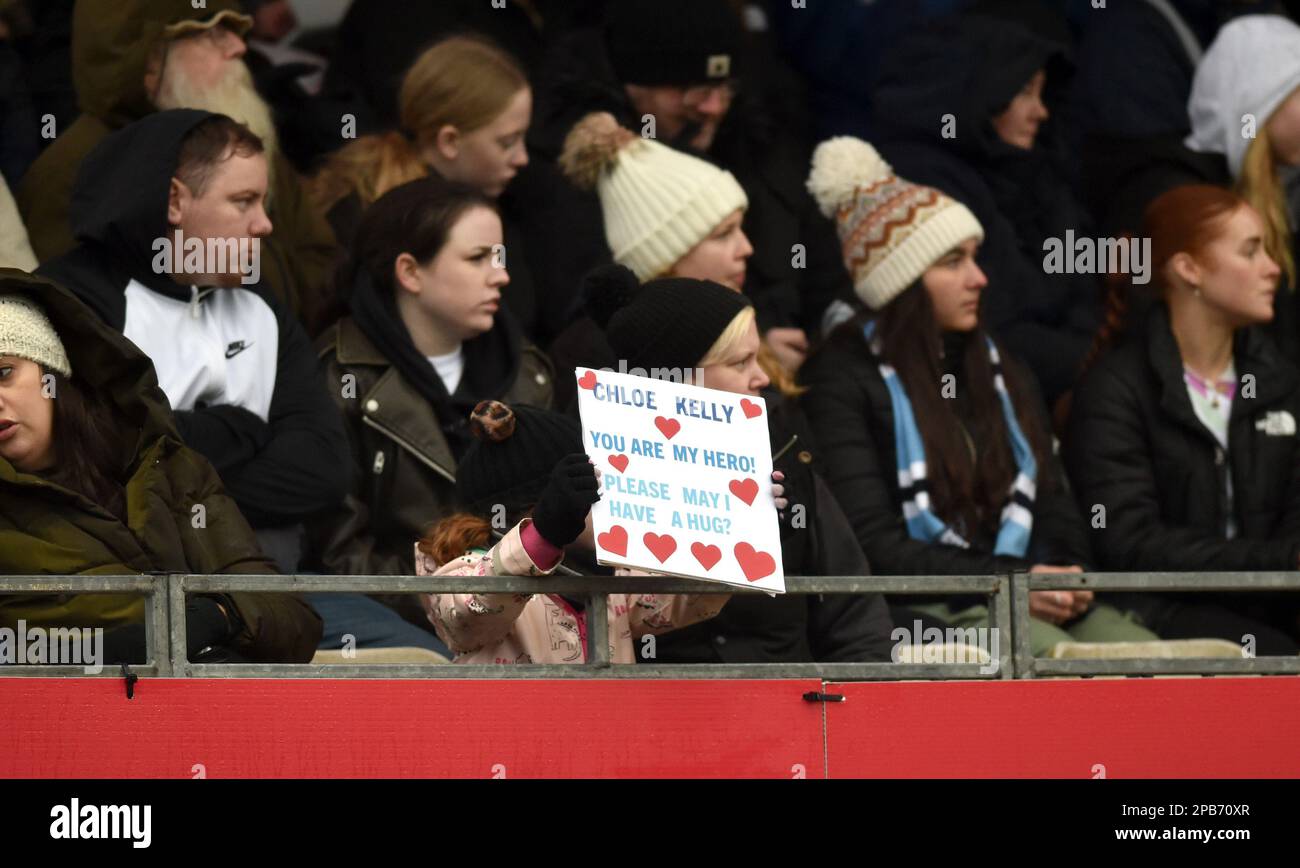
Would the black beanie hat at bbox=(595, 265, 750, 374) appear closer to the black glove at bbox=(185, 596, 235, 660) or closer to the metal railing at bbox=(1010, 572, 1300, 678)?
the metal railing at bbox=(1010, 572, 1300, 678)

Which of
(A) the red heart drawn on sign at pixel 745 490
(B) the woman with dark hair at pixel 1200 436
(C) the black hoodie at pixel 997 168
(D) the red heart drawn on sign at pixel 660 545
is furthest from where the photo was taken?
(C) the black hoodie at pixel 997 168

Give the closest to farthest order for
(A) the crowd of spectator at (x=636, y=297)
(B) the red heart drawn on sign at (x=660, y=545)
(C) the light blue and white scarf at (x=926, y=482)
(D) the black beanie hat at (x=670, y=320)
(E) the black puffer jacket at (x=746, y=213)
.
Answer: (B) the red heart drawn on sign at (x=660, y=545), (A) the crowd of spectator at (x=636, y=297), (D) the black beanie hat at (x=670, y=320), (C) the light blue and white scarf at (x=926, y=482), (E) the black puffer jacket at (x=746, y=213)

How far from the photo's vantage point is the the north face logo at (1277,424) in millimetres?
8828

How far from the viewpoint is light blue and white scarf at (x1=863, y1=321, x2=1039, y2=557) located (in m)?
8.44

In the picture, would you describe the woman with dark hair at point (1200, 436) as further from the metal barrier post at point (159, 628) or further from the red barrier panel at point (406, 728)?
the metal barrier post at point (159, 628)

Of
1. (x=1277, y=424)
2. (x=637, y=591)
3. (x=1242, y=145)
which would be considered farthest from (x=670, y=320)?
(x=1242, y=145)

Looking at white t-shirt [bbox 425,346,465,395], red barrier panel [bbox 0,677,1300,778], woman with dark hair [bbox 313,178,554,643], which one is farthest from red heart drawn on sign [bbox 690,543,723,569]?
white t-shirt [bbox 425,346,465,395]

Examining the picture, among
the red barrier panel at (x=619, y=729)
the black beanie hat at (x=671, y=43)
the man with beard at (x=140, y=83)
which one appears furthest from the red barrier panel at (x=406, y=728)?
the black beanie hat at (x=671, y=43)

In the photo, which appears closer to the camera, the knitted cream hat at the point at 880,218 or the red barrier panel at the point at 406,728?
the red barrier panel at the point at 406,728

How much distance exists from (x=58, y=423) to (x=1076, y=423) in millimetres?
3924

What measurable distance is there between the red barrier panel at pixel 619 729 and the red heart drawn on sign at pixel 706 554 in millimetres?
455

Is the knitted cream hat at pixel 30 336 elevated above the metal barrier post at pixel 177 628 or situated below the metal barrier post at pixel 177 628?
above

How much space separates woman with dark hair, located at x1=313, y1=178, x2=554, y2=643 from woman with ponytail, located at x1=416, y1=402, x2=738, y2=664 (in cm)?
125
